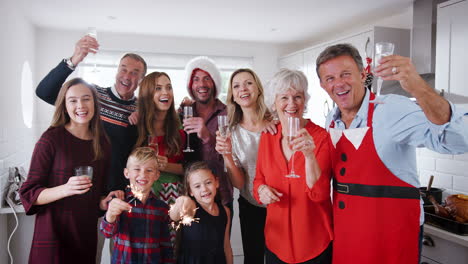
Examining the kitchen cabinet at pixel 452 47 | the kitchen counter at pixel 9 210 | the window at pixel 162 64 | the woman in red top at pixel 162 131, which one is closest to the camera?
the woman in red top at pixel 162 131

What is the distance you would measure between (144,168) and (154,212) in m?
0.20

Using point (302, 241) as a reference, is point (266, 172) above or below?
above

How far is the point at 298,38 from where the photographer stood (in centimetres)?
477

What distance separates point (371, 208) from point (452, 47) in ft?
5.61

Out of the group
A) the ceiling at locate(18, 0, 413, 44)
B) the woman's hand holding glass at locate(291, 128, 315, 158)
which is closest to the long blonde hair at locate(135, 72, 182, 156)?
the woman's hand holding glass at locate(291, 128, 315, 158)

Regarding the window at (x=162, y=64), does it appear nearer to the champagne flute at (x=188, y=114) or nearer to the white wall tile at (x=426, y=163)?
the white wall tile at (x=426, y=163)

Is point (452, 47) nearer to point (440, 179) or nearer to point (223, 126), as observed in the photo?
point (440, 179)

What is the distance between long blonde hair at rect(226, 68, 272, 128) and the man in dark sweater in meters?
0.51

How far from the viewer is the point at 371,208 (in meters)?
1.41

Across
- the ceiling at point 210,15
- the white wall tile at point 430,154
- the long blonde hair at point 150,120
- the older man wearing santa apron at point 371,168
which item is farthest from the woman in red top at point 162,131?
the white wall tile at point 430,154

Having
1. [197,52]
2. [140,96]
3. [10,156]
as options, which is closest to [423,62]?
[140,96]

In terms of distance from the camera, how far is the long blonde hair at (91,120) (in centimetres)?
148

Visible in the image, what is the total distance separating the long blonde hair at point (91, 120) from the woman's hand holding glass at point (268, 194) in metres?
0.72

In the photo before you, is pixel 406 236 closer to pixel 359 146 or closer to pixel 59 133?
pixel 359 146
